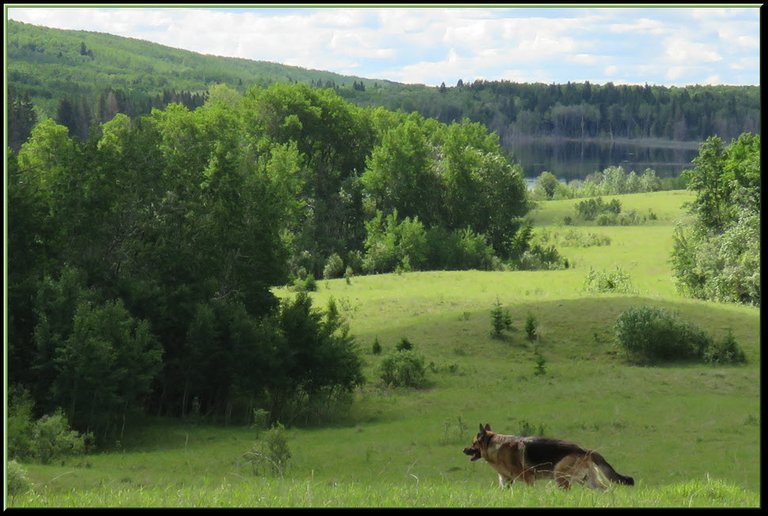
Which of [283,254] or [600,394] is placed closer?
[600,394]

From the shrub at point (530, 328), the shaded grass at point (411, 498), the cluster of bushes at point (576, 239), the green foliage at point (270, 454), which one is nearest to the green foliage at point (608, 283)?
the shrub at point (530, 328)

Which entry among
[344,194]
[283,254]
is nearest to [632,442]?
[283,254]

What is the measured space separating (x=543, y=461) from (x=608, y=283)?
41.2m

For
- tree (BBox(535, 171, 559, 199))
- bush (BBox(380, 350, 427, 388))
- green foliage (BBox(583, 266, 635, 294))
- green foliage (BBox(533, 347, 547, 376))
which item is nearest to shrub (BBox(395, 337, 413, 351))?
bush (BBox(380, 350, 427, 388))

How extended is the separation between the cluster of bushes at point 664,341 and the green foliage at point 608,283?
1395cm

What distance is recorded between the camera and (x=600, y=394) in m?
28.5

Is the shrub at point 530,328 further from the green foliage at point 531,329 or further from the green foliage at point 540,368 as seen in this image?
the green foliage at point 540,368

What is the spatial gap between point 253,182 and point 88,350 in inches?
409

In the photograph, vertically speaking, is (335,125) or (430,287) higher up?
(335,125)

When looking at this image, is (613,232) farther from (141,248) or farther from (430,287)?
(141,248)

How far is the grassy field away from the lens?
34.0 feet

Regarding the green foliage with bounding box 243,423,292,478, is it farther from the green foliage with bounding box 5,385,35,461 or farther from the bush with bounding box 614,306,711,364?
the bush with bounding box 614,306,711,364

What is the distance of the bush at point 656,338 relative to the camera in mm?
35594

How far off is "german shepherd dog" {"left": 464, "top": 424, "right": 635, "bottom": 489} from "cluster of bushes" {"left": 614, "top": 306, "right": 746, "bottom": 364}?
23.7 metres
